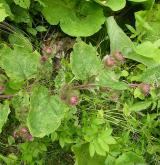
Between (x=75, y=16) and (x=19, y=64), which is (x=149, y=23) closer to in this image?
(x=75, y=16)

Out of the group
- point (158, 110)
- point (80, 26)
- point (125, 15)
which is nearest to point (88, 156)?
point (158, 110)

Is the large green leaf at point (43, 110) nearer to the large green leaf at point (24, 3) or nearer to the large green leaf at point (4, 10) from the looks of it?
the large green leaf at point (4, 10)

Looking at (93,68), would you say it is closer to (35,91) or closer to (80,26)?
(35,91)

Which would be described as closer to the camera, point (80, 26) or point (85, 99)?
point (85, 99)

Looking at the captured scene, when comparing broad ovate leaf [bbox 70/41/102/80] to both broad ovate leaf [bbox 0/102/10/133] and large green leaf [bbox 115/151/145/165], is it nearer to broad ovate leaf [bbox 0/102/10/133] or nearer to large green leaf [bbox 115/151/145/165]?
broad ovate leaf [bbox 0/102/10/133]

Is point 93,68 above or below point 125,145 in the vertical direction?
above
